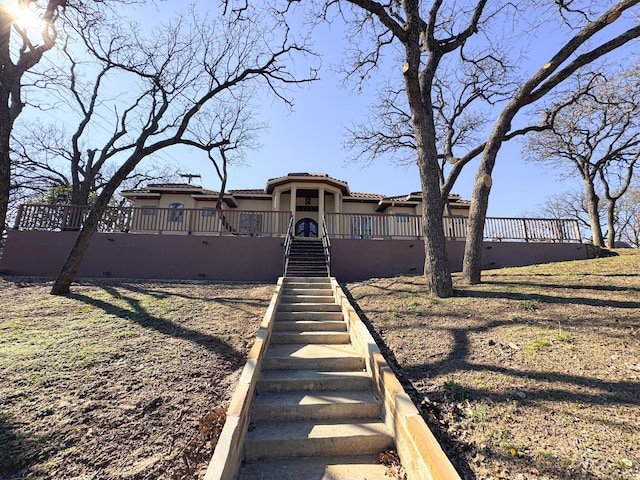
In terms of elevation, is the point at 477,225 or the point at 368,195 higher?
the point at 368,195

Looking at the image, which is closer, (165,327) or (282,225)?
(165,327)

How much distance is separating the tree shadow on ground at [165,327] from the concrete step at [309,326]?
1.02 meters

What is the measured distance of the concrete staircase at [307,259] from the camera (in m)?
9.16

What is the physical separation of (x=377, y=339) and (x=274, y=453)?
7.18 feet

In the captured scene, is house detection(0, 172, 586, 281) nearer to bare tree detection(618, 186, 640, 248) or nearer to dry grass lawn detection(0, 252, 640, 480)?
dry grass lawn detection(0, 252, 640, 480)

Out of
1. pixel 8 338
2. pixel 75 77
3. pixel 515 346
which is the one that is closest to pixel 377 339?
pixel 515 346

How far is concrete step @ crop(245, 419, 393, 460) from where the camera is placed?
105 inches

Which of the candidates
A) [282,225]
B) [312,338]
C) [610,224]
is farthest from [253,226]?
[610,224]

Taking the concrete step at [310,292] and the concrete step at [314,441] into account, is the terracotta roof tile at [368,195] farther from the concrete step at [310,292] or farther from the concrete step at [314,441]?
the concrete step at [314,441]

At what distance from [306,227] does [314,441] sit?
1305 cm

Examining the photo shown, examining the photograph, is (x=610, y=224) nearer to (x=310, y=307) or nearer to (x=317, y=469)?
(x=310, y=307)

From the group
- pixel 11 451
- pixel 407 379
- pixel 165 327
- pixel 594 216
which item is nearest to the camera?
pixel 11 451

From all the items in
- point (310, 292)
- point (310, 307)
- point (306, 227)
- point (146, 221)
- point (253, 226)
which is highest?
point (306, 227)

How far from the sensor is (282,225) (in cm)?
1084
